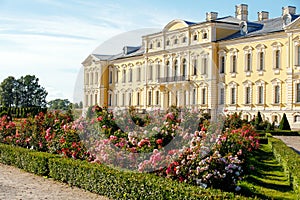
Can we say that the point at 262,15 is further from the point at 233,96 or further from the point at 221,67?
the point at 233,96

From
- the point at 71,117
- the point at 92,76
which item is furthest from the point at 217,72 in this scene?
the point at 71,117

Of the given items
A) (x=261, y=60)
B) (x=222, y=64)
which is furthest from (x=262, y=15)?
(x=261, y=60)

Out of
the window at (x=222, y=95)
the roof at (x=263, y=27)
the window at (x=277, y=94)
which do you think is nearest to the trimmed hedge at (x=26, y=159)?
the window at (x=277, y=94)

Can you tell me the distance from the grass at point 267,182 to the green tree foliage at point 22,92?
48.9 metres

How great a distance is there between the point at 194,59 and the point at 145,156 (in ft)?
83.9

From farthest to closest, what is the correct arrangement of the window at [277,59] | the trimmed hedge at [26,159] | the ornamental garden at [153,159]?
the window at [277,59] → the trimmed hedge at [26,159] → the ornamental garden at [153,159]

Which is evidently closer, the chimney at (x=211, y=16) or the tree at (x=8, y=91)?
the chimney at (x=211, y=16)

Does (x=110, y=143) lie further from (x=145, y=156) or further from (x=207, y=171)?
(x=207, y=171)

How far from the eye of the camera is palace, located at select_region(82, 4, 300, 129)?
26.1 metres

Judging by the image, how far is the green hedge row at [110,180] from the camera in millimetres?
5953

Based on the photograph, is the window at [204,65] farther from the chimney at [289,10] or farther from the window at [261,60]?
the chimney at [289,10]

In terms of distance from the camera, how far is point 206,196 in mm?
5629

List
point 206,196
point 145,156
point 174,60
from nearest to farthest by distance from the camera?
point 206,196
point 145,156
point 174,60

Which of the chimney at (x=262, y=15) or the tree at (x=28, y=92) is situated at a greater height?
the chimney at (x=262, y=15)
